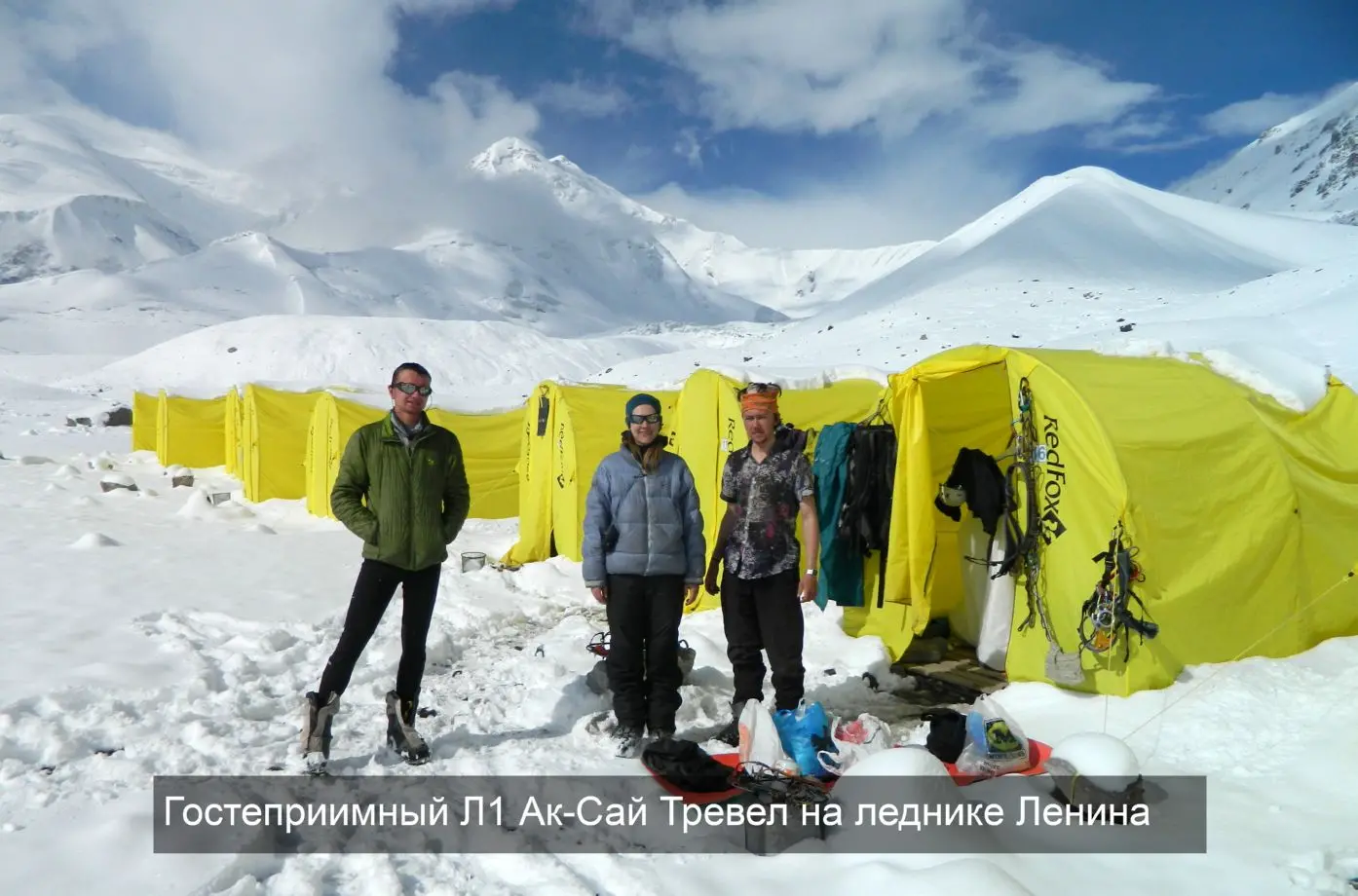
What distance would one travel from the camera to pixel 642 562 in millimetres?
4238

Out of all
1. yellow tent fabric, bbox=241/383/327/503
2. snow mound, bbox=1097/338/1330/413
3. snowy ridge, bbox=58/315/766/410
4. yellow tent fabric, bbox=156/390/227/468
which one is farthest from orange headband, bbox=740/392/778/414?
snowy ridge, bbox=58/315/766/410

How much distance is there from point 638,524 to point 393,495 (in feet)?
4.24

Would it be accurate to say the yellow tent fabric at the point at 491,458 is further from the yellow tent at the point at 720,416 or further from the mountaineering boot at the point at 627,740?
the mountaineering boot at the point at 627,740

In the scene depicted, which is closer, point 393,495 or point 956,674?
point 393,495

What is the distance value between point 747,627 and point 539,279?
638 ft

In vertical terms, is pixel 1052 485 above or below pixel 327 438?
below

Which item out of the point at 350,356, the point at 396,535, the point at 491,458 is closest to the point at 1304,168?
the point at 350,356

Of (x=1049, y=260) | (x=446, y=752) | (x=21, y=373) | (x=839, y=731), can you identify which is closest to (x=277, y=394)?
(x=446, y=752)

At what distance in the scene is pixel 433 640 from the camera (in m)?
6.39

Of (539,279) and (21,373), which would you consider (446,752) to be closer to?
(21,373)

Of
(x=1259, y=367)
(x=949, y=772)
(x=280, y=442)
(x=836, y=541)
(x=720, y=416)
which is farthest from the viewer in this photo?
(x=280, y=442)

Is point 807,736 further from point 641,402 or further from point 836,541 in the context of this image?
point 836,541

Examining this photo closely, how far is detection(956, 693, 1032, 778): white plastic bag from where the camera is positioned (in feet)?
12.8

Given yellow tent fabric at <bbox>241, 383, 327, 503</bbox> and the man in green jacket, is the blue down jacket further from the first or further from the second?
yellow tent fabric at <bbox>241, 383, 327, 503</bbox>
